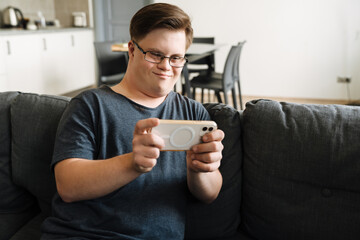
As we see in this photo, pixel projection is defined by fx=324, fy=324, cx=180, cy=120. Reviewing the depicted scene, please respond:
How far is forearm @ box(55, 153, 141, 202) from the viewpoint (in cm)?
82

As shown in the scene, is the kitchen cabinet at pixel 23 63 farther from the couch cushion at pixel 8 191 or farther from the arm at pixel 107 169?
the arm at pixel 107 169

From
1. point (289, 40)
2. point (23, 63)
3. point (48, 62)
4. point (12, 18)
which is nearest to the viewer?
point (23, 63)

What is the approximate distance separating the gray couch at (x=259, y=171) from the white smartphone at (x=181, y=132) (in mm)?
338

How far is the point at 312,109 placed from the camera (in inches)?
43.2

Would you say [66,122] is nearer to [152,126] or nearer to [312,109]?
[152,126]

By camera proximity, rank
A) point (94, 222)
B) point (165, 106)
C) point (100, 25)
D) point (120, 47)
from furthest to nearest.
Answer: point (100, 25), point (120, 47), point (165, 106), point (94, 222)

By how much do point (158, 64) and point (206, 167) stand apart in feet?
1.07

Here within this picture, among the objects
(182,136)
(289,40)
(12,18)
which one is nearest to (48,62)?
(12,18)

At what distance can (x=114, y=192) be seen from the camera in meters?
0.92

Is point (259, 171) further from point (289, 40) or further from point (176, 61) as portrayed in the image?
point (289, 40)

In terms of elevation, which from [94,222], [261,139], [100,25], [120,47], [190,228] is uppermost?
[100,25]

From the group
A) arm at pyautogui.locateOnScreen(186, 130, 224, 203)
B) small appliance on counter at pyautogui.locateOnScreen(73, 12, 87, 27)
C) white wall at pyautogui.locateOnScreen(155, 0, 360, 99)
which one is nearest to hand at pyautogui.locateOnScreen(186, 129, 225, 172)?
arm at pyautogui.locateOnScreen(186, 130, 224, 203)

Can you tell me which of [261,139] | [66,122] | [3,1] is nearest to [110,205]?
[66,122]

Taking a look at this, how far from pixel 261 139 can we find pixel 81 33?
448 cm
